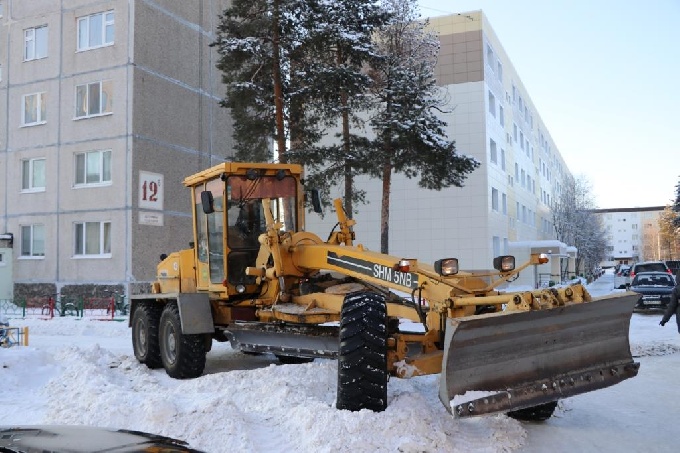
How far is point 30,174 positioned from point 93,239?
4.37 metres

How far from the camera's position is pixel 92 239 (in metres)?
Answer: 24.3

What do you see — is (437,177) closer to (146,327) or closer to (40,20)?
(146,327)

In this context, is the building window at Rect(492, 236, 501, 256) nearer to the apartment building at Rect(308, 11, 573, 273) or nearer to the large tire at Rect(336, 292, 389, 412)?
the apartment building at Rect(308, 11, 573, 273)

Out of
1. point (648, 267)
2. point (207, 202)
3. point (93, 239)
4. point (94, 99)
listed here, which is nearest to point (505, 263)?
point (207, 202)

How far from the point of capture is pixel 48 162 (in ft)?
83.1

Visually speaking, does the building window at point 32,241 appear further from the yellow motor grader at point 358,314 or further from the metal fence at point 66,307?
the yellow motor grader at point 358,314

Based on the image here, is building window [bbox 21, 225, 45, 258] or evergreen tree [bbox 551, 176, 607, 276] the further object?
evergreen tree [bbox 551, 176, 607, 276]

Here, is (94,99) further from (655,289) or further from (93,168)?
(655,289)

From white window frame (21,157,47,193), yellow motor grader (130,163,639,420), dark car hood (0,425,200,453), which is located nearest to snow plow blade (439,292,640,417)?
yellow motor grader (130,163,639,420)

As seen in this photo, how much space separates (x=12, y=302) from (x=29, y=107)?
25.6 ft

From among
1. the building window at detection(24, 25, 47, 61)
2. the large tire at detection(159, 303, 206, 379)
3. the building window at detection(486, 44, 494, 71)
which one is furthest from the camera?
the building window at detection(486, 44, 494, 71)

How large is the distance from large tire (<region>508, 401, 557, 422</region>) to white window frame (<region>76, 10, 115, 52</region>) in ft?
72.4

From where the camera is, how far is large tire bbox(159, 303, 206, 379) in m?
9.61

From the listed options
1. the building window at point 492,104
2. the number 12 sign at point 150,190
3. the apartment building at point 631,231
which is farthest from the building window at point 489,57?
the apartment building at point 631,231
